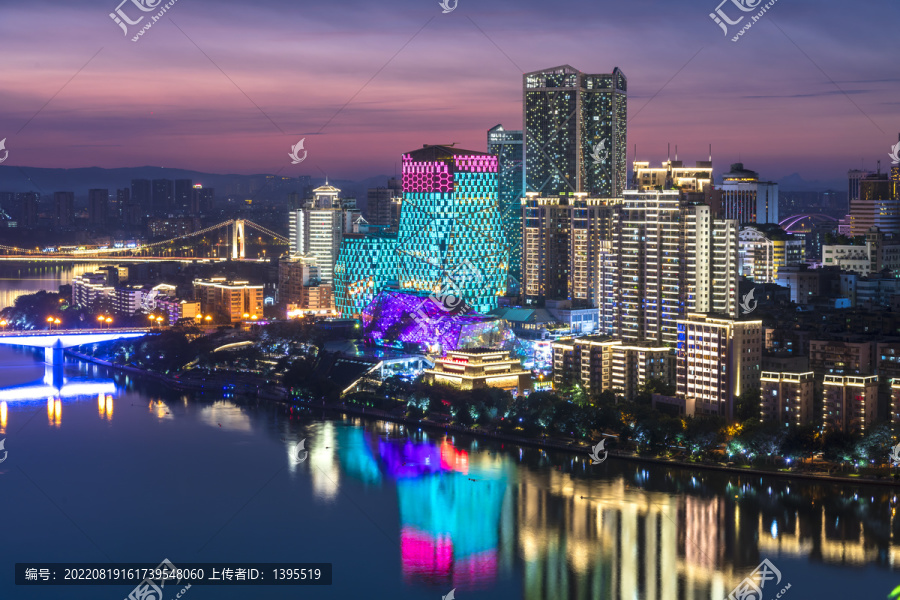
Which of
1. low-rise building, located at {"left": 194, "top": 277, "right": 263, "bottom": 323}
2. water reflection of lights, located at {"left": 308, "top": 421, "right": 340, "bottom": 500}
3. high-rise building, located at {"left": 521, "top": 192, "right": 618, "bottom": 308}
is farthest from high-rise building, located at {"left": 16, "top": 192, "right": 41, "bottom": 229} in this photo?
water reflection of lights, located at {"left": 308, "top": 421, "right": 340, "bottom": 500}

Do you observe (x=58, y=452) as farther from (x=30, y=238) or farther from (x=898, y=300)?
(x=30, y=238)

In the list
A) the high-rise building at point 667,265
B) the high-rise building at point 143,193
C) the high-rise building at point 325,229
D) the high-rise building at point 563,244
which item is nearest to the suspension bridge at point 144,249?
the high-rise building at point 143,193

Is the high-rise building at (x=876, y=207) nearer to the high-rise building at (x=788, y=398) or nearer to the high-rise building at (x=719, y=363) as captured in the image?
the high-rise building at (x=719, y=363)

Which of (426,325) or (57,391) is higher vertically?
(426,325)

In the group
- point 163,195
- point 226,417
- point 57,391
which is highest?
point 163,195

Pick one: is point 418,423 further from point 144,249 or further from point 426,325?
point 144,249

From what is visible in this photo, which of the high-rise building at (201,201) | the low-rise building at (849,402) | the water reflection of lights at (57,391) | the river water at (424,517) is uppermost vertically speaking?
the high-rise building at (201,201)

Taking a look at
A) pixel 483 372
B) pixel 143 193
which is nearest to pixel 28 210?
pixel 143 193
